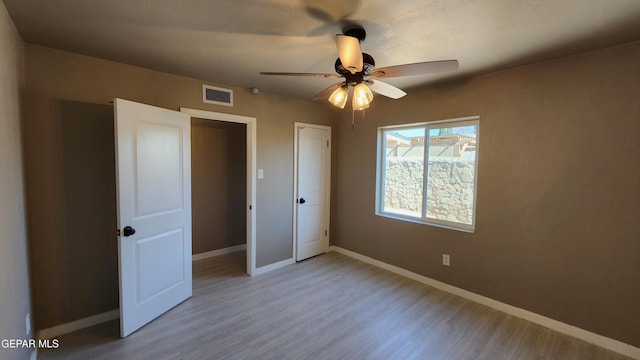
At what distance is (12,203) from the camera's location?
169 cm

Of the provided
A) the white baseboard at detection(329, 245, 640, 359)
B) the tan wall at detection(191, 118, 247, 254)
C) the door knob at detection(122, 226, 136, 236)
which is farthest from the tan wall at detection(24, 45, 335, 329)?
the white baseboard at detection(329, 245, 640, 359)

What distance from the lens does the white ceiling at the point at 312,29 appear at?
158 cm

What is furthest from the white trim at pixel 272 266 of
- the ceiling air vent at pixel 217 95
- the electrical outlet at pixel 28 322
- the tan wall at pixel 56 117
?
the ceiling air vent at pixel 217 95

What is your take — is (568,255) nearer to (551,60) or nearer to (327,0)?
(551,60)

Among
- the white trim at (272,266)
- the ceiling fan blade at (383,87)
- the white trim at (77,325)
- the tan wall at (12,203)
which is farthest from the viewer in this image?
→ the white trim at (272,266)

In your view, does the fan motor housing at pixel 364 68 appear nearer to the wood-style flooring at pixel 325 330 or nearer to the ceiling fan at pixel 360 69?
the ceiling fan at pixel 360 69

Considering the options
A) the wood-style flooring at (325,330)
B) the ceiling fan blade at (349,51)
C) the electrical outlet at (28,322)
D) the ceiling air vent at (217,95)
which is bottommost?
the wood-style flooring at (325,330)

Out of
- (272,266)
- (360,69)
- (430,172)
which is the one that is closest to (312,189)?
(272,266)

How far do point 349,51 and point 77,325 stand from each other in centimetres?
317

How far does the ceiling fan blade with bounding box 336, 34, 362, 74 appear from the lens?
150 centimetres

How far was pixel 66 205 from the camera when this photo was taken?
230 centimetres

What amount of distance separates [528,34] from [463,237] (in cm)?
199

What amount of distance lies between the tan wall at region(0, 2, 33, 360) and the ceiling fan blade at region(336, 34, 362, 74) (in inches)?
74.0

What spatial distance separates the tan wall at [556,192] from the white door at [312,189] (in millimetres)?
1514
